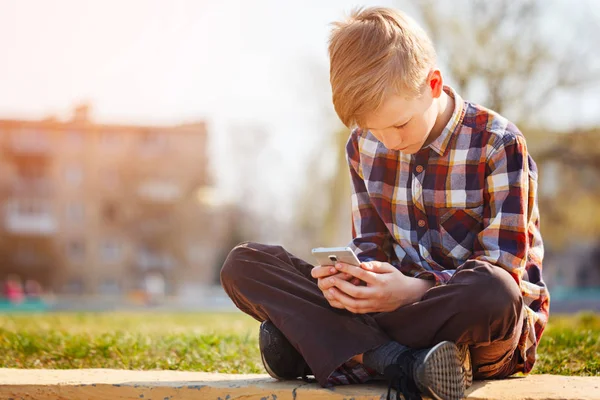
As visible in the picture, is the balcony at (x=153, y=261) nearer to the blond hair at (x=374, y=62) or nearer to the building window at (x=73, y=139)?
the building window at (x=73, y=139)

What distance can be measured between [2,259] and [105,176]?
22.5ft

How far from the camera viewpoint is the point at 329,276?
2131 millimetres

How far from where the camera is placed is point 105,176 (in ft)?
134

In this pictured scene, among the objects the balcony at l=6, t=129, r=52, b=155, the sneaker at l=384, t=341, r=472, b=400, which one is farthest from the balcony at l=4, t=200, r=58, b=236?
the sneaker at l=384, t=341, r=472, b=400

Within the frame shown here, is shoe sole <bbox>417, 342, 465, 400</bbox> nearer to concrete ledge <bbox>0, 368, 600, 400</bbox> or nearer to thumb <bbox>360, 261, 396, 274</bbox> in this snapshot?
concrete ledge <bbox>0, 368, 600, 400</bbox>

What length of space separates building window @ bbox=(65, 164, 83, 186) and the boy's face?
133ft

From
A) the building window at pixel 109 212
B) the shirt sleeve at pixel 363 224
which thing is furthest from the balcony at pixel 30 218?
the shirt sleeve at pixel 363 224

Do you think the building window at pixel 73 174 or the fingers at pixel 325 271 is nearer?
the fingers at pixel 325 271

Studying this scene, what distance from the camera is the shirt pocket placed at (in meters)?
2.29

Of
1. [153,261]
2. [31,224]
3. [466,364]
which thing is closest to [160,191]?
[153,261]

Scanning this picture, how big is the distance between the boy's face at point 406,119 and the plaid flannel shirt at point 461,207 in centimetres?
10

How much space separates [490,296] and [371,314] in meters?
0.41

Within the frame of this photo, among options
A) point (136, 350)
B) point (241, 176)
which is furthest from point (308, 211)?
point (136, 350)

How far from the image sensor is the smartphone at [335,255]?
202 centimetres
